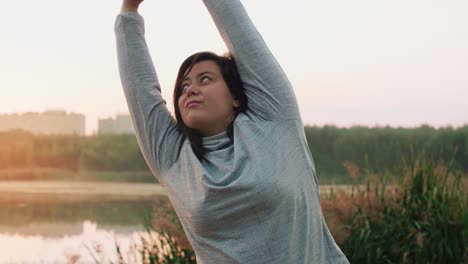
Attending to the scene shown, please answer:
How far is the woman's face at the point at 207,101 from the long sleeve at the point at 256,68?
0.18ft

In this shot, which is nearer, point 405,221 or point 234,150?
point 234,150

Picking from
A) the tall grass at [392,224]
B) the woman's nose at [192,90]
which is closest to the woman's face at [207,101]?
the woman's nose at [192,90]

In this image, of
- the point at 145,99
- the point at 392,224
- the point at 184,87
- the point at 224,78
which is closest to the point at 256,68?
the point at 224,78

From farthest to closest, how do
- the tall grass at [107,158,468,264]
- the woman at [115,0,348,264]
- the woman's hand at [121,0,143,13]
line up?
1. the tall grass at [107,158,468,264]
2. the woman's hand at [121,0,143,13]
3. the woman at [115,0,348,264]

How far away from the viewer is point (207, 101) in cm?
173

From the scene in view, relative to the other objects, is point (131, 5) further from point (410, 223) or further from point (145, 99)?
point (410, 223)

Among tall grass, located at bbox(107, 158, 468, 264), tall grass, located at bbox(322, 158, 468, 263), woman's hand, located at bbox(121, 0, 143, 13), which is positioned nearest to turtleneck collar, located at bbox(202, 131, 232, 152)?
woman's hand, located at bbox(121, 0, 143, 13)

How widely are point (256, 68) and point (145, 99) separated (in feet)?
0.95

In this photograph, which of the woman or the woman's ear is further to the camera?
the woman's ear

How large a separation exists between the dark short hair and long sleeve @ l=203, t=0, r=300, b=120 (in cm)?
2

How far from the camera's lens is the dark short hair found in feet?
5.76

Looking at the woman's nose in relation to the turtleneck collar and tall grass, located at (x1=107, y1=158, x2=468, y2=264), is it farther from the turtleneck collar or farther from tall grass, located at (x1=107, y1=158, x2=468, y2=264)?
tall grass, located at (x1=107, y1=158, x2=468, y2=264)

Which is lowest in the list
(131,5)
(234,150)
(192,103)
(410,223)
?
(410,223)

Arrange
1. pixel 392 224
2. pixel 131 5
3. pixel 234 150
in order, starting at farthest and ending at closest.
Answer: pixel 392 224 → pixel 131 5 → pixel 234 150
